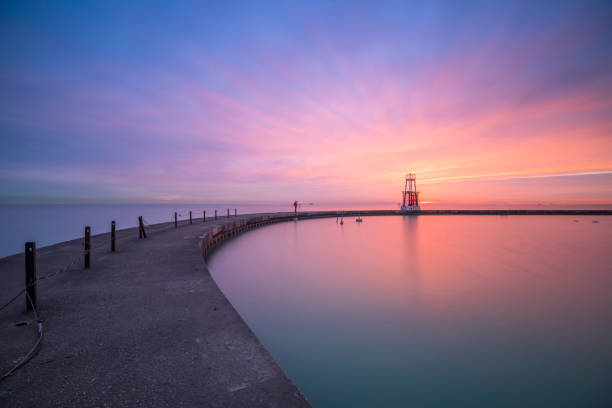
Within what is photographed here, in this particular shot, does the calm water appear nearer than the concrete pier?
No

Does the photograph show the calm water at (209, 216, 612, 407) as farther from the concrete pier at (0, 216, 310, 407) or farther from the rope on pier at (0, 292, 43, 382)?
the rope on pier at (0, 292, 43, 382)

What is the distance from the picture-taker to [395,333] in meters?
6.07

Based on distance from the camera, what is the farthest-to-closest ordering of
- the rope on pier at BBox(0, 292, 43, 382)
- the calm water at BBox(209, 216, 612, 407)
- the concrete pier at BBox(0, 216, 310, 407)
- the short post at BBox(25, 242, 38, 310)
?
1. the calm water at BBox(209, 216, 612, 407)
2. the short post at BBox(25, 242, 38, 310)
3. the rope on pier at BBox(0, 292, 43, 382)
4. the concrete pier at BBox(0, 216, 310, 407)

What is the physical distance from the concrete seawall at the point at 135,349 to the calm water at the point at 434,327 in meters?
2.00

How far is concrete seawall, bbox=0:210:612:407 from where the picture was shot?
7.48 feet

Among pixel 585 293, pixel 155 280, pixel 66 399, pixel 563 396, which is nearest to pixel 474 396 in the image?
pixel 563 396

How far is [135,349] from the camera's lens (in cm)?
299

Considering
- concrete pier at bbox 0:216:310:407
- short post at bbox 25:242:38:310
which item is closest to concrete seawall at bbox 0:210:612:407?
concrete pier at bbox 0:216:310:407

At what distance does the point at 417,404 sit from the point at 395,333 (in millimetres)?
2064

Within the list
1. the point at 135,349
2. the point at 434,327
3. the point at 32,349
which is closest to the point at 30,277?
the point at 32,349

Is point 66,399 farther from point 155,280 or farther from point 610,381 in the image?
point 610,381

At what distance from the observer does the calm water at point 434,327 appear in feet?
14.1

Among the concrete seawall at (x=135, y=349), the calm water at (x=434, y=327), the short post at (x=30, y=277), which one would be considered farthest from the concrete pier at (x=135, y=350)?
the calm water at (x=434, y=327)

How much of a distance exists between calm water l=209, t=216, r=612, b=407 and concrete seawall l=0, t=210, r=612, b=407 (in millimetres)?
1998
